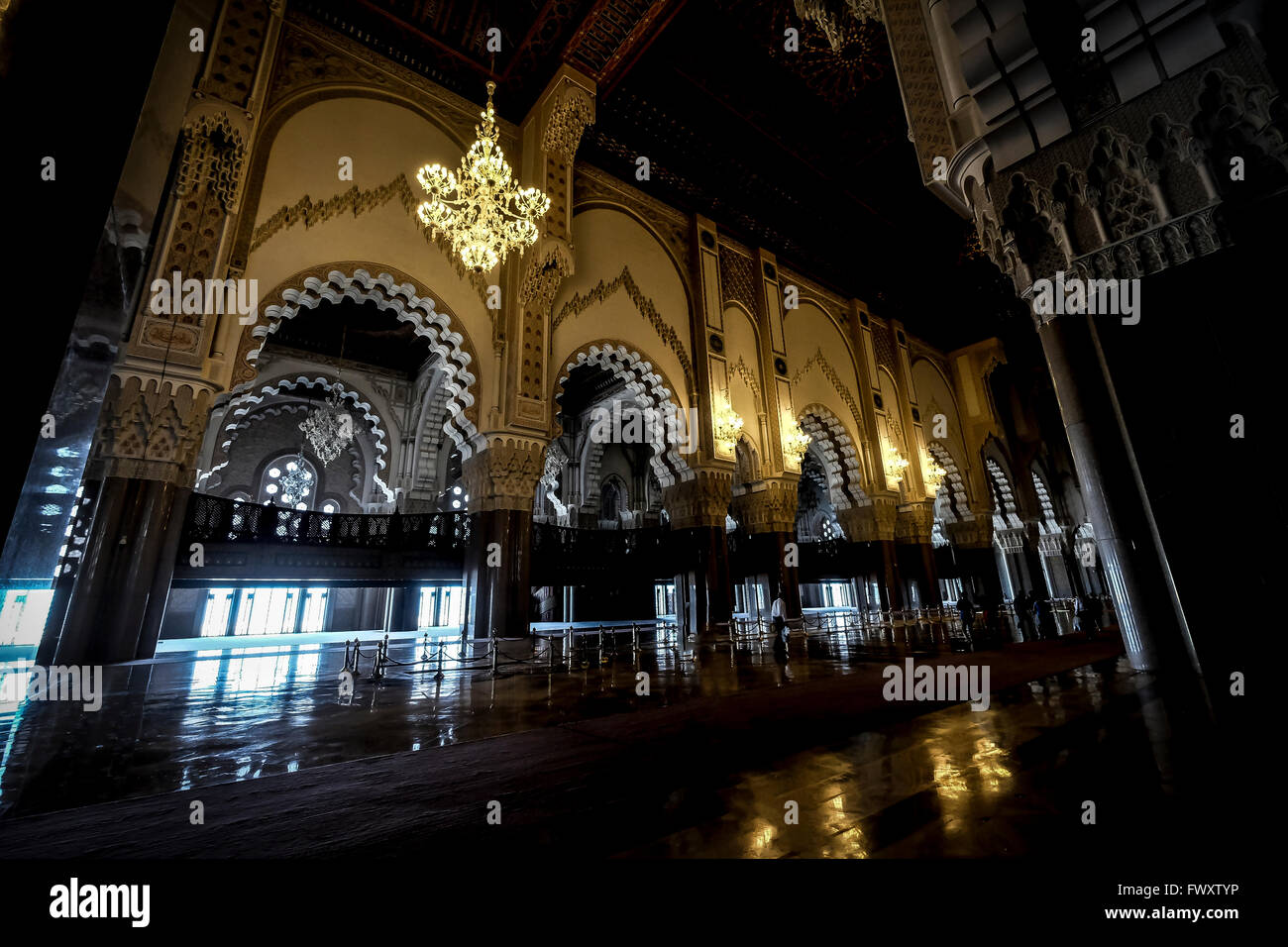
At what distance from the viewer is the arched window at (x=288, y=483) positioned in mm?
14695

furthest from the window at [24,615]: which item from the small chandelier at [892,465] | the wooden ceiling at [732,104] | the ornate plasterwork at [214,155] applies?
the small chandelier at [892,465]

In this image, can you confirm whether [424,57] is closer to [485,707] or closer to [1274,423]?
[485,707]

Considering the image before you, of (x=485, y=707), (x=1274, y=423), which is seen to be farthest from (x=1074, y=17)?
(x=485, y=707)

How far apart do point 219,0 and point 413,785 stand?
9.77 meters

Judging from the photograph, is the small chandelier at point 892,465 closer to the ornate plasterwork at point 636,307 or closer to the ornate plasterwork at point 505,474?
the ornate plasterwork at point 636,307

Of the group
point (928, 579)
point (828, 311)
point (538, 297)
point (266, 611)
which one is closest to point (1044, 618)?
point (928, 579)

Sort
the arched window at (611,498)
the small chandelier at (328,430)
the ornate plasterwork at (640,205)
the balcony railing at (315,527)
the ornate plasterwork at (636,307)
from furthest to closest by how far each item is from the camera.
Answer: the arched window at (611,498) → the small chandelier at (328,430) → the ornate plasterwork at (640,205) → the ornate plasterwork at (636,307) → the balcony railing at (315,527)

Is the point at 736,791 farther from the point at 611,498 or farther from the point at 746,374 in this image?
the point at 611,498

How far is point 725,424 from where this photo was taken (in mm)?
10875

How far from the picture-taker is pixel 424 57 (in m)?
8.62

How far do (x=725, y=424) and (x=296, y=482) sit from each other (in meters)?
A: 12.2

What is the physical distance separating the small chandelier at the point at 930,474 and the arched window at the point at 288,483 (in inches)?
716

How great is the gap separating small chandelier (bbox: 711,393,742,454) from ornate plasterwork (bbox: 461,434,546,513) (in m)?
4.09
